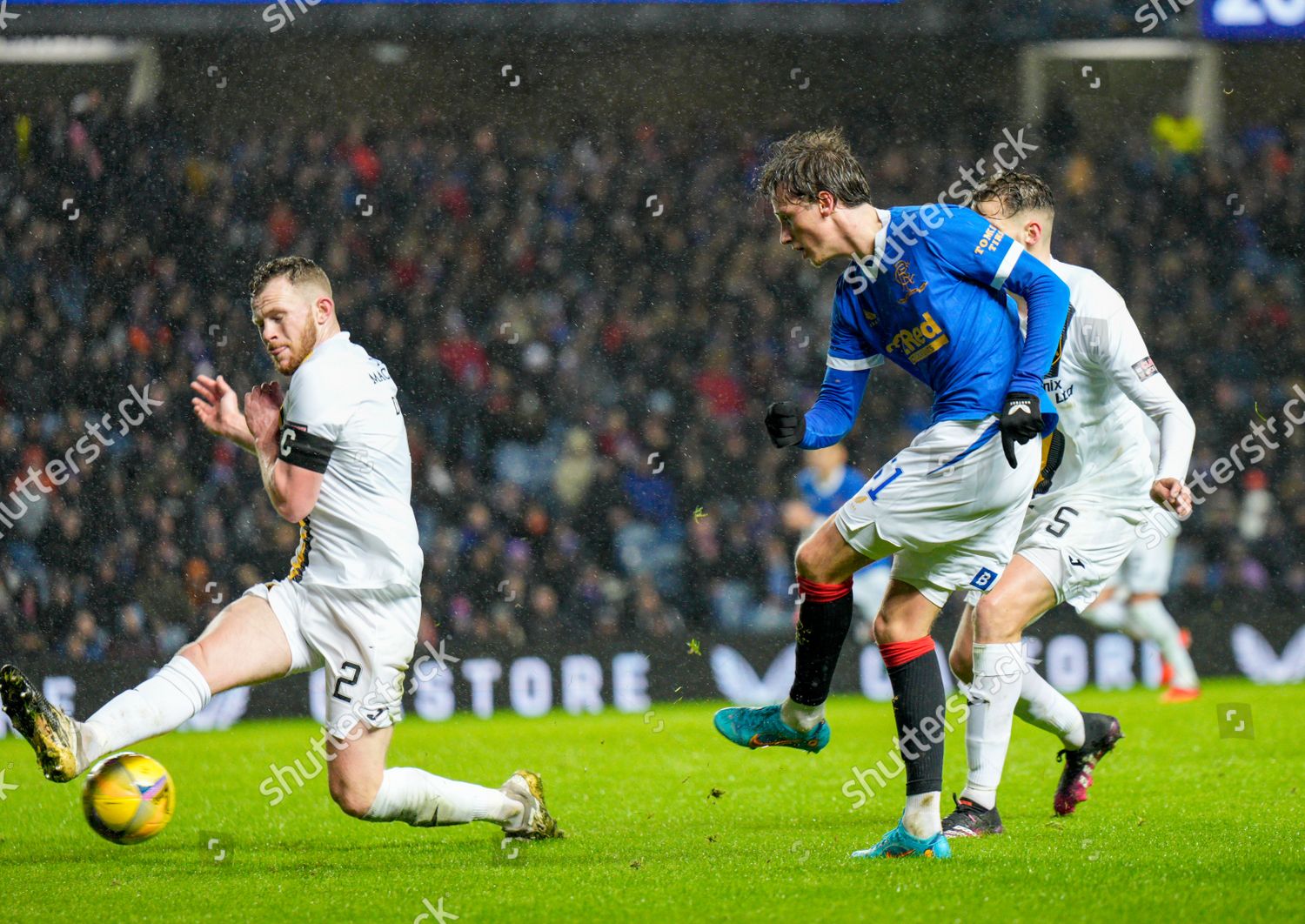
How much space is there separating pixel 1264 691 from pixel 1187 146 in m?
6.85

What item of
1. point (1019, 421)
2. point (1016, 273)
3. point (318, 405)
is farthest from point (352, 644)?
point (1016, 273)

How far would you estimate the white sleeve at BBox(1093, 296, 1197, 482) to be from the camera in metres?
5.00

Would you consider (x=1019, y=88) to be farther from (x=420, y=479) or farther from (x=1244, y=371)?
(x=420, y=479)

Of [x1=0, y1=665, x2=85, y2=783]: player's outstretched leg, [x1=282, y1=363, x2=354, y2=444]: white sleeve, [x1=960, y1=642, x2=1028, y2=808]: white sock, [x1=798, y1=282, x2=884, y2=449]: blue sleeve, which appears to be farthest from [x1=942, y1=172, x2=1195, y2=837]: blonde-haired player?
[x1=0, y1=665, x2=85, y2=783]: player's outstretched leg

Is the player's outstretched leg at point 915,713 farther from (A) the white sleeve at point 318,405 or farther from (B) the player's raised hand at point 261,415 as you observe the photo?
(B) the player's raised hand at point 261,415

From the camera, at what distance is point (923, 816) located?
441 cm

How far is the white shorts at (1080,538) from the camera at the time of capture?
534cm

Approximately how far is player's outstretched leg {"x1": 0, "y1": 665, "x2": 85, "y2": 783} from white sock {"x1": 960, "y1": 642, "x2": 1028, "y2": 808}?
9.14 feet

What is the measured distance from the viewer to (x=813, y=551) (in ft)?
14.8

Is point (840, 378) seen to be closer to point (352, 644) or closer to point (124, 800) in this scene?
point (352, 644)

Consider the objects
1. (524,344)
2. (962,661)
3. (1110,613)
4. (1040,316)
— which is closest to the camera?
(1040,316)

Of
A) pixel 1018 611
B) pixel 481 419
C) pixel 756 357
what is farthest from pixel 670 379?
pixel 1018 611

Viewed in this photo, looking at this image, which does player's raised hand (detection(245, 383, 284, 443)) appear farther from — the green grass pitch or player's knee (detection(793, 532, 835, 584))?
player's knee (detection(793, 532, 835, 584))

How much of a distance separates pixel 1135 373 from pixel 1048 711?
1.26 m
